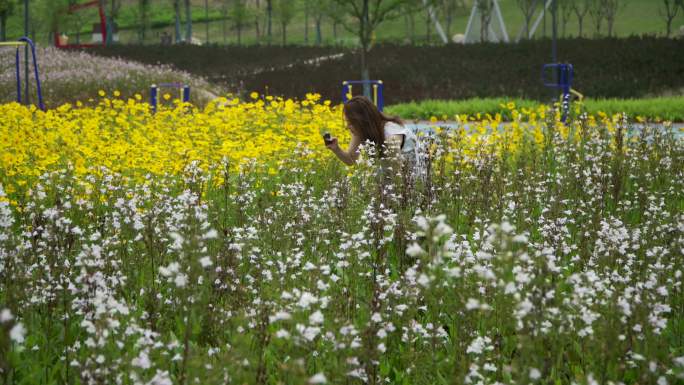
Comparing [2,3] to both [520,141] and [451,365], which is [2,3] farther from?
[451,365]

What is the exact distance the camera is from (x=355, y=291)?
4.48 metres

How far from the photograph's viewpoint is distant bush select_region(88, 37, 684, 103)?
2319 cm

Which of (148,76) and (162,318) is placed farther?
(148,76)

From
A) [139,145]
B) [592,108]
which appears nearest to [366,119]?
[139,145]

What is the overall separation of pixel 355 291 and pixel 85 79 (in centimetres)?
1859

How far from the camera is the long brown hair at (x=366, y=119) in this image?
7145mm

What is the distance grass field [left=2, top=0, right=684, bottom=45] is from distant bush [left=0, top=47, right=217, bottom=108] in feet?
123

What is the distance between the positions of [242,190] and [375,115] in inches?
63.8

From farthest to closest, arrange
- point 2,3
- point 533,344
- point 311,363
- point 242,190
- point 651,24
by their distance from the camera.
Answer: point 651,24 → point 2,3 → point 242,190 → point 311,363 → point 533,344

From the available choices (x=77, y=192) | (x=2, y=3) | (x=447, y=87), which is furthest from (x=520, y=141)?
(x=2, y=3)

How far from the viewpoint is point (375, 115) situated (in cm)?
723

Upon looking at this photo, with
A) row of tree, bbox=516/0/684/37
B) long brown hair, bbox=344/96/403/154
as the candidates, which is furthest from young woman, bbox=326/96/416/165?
row of tree, bbox=516/0/684/37

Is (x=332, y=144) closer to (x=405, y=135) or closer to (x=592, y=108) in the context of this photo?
(x=405, y=135)

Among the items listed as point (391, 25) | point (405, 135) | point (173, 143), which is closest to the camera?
point (405, 135)
